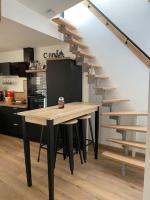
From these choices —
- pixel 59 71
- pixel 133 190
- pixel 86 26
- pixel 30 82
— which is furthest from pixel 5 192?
pixel 86 26

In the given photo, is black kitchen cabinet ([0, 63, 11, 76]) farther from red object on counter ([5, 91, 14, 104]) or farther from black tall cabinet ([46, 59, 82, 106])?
black tall cabinet ([46, 59, 82, 106])

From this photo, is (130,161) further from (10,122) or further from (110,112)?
(10,122)

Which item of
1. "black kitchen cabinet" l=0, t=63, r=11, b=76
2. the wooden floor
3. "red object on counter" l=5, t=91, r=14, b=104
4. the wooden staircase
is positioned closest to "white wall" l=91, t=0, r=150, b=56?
the wooden staircase

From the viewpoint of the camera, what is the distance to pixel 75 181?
7.90 feet

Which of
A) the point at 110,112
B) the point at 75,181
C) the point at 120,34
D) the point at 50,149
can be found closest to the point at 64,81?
the point at 110,112

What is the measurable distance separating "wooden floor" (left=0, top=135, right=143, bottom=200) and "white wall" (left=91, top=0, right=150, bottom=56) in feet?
7.25

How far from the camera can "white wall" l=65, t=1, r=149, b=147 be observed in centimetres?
321

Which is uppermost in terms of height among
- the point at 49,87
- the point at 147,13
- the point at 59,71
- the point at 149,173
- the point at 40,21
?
the point at 147,13

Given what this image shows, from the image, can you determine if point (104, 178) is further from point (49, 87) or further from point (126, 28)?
point (126, 28)

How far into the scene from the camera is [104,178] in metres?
2.50

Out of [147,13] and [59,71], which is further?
[59,71]

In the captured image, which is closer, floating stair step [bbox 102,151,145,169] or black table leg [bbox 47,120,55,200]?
black table leg [bbox 47,120,55,200]

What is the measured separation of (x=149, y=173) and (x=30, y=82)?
3514 millimetres

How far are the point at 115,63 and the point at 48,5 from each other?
1.68 m
